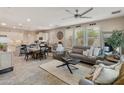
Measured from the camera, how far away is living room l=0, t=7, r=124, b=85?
335 cm

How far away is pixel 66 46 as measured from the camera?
9336 mm

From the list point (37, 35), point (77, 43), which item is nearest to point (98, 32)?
point (77, 43)

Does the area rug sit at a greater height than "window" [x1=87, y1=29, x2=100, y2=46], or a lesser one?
lesser

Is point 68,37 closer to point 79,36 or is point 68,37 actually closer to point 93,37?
point 79,36

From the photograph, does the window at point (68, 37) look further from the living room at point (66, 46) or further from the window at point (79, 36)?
the window at point (79, 36)

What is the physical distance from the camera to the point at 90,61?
5.31m

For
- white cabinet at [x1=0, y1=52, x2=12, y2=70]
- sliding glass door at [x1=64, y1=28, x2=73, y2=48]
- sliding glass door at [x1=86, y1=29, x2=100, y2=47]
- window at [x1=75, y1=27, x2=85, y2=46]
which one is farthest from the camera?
sliding glass door at [x1=64, y1=28, x2=73, y2=48]

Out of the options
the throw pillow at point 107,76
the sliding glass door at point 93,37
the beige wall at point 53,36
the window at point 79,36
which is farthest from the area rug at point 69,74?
the beige wall at point 53,36

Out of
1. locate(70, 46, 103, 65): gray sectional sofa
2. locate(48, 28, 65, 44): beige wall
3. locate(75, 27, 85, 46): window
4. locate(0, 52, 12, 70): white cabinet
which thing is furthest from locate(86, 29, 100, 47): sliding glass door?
locate(0, 52, 12, 70): white cabinet

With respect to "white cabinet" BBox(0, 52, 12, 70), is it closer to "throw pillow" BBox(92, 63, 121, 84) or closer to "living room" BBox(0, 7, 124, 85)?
"living room" BBox(0, 7, 124, 85)

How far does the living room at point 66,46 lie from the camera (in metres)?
3.35

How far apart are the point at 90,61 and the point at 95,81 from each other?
3450 millimetres

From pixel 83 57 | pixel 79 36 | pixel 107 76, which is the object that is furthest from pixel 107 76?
pixel 79 36
